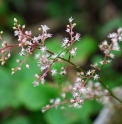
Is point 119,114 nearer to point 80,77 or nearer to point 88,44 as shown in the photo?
point 80,77

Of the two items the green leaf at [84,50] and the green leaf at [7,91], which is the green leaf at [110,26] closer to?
the green leaf at [84,50]

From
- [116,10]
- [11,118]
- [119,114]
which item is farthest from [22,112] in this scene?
[116,10]

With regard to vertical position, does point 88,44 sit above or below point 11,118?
above

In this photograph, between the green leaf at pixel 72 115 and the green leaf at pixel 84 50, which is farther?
the green leaf at pixel 84 50

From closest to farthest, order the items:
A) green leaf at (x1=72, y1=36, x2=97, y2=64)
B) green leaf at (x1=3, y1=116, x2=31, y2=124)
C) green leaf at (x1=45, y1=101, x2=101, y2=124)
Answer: green leaf at (x1=45, y1=101, x2=101, y2=124) → green leaf at (x1=3, y1=116, x2=31, y2=124) → green leaf at (x1=72, y1=36, x2=97, y2=64)

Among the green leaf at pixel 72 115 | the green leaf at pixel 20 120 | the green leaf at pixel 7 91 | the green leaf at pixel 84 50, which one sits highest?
the green leaf at pixel 84 50

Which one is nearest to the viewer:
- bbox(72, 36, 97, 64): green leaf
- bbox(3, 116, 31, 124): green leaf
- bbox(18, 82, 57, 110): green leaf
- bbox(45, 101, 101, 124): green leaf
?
bbox(45, 101, 101, 124): green leaf

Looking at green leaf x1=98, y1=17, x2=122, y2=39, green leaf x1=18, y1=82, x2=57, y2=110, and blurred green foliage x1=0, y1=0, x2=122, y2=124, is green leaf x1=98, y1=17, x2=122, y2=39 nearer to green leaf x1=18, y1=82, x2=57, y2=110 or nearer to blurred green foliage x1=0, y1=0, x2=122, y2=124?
blurred green foliage x1=0, y1=0, x2=122, y2=124

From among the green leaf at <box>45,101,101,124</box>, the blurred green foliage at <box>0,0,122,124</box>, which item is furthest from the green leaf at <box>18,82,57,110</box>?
the green leaf at <box>45,101,101,124</box>

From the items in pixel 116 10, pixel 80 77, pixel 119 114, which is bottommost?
pixel 80 77

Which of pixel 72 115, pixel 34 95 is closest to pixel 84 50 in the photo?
pixel 34 95

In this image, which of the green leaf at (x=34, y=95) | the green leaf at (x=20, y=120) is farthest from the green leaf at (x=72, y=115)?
the green leaf at (x=20, y=120)
